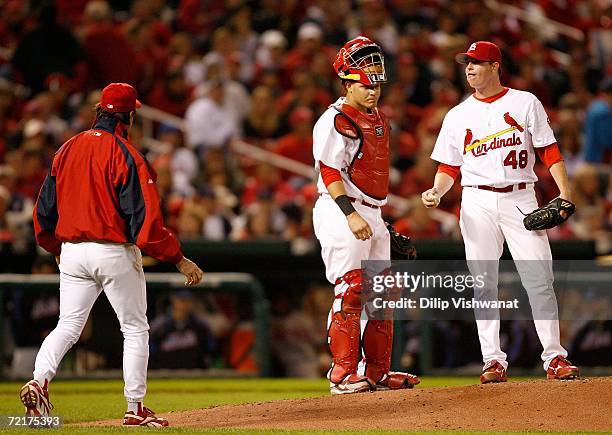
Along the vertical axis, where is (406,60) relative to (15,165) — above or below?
above

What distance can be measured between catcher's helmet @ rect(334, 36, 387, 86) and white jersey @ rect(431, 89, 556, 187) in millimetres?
723

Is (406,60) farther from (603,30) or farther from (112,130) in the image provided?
(112,130)

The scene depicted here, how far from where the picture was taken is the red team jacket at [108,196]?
21.7ft

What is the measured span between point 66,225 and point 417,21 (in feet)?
38.3

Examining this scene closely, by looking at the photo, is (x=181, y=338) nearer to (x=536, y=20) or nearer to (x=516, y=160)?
(x=516, y=160)

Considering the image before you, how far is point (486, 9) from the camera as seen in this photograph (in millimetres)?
17766

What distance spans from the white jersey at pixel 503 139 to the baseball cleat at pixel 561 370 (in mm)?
1140

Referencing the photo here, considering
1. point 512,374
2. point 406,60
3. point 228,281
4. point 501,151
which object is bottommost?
point 512,374

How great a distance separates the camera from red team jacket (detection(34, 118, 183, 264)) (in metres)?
6.61

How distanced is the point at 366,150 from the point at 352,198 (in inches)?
12.0

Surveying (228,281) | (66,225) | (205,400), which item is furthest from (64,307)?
(228,281)

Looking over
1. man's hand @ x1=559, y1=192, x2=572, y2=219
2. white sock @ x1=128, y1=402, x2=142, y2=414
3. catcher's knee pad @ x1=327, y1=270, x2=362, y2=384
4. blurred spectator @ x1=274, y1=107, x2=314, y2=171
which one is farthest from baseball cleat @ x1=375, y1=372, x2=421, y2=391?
blurred spectator @ x1=274, y1=107, x2=314, y2=171

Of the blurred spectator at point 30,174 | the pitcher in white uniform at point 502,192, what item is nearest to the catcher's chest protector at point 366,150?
the pitcher in white uniform at point 502,192

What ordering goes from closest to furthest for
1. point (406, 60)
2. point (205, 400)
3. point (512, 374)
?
1. point (205, 400)
2. point (512, 374)
3. point (406, 60)
